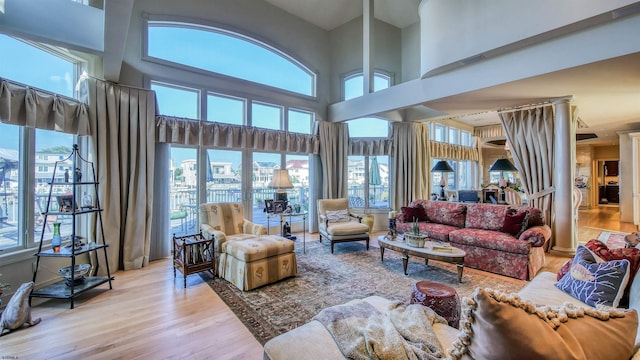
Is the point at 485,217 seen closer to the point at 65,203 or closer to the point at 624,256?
the point at 624,256

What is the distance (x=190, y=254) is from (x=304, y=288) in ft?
4.85

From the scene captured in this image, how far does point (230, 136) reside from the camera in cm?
482

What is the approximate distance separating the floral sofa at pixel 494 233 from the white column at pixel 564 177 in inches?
22.3

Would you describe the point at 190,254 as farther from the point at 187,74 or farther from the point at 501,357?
the point at 501,357

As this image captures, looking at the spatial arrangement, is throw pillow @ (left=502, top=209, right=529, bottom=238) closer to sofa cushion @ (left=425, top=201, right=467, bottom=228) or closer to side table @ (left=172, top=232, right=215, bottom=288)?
sofa cushion @ (left=425, top=201, right=467, bottom=228)

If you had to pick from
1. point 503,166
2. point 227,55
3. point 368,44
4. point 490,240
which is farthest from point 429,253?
point 227,55

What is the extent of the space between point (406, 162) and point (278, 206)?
11.1 ft

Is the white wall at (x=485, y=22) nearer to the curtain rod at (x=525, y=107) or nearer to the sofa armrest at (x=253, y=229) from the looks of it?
the curtain rod at (x=525, y=107)

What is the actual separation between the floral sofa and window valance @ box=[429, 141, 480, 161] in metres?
2.65

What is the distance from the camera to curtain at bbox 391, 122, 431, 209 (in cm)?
646

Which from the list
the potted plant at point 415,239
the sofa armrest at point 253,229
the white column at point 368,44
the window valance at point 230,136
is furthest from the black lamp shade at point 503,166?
the sofa armrest at point 253,229

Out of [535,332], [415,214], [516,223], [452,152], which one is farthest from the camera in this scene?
[452,152]

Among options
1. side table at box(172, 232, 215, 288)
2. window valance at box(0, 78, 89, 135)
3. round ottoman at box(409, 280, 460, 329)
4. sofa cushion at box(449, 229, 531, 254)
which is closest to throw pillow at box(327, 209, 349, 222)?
sofa cushion at box(449, 229, 531, 254)

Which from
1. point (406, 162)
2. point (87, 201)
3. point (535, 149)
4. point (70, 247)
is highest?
point (535, 149)
